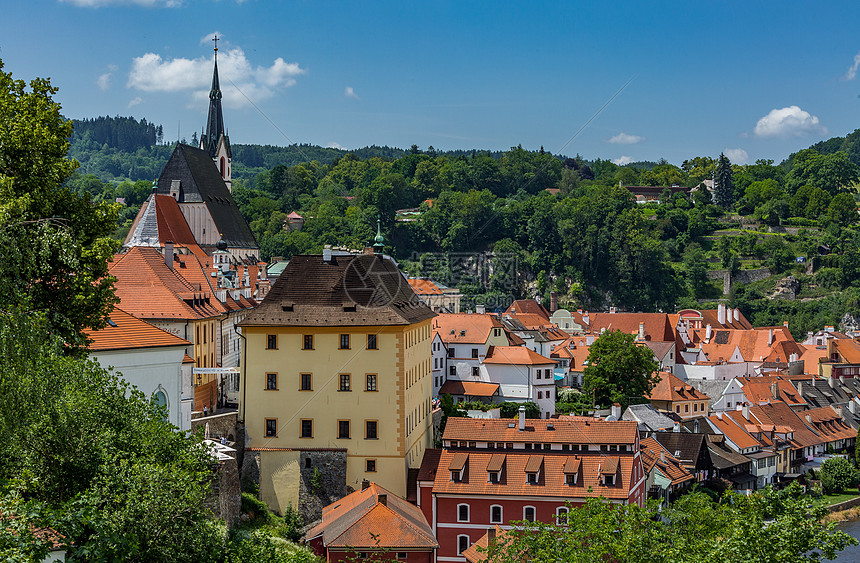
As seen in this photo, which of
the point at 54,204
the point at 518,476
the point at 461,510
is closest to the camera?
the point at 54,204

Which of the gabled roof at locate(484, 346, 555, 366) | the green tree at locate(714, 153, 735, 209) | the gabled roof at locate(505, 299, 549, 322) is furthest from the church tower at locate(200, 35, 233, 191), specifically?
the green tree at locate(714, 153, 735, 209)

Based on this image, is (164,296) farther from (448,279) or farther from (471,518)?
(448,279)

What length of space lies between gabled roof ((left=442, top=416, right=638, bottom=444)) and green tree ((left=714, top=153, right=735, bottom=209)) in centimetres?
14440

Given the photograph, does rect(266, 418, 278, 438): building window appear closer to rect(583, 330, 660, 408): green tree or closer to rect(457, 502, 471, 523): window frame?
rect(457, 502, 471, 523): window frame

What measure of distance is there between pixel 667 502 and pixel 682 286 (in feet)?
338

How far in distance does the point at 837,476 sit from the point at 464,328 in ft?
75.5

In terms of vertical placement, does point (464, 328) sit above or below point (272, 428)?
above

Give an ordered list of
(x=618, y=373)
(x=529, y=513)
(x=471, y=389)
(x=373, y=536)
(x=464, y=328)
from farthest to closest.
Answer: (x=464, y=328) < (x=618, y=373) < (x=471, y=389) < (x=529, y=513) < (x=373, y=536)

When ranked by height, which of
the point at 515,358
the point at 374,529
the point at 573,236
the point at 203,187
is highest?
the point at 203,187

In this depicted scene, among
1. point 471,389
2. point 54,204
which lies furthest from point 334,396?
point 471,389

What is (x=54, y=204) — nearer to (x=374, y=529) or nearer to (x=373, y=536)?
Answer: (x=373, y=536)

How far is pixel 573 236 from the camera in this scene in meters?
145

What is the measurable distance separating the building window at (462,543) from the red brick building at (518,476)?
35 millimetres

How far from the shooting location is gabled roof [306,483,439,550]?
28906 millimetres
